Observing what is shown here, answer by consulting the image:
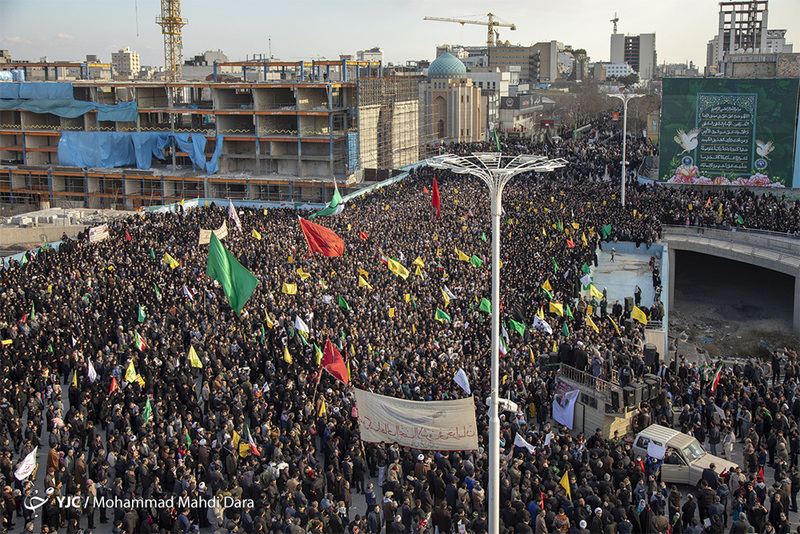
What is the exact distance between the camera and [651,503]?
39.9 ft

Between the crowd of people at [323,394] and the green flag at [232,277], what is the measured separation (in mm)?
1354

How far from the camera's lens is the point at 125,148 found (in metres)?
52.6

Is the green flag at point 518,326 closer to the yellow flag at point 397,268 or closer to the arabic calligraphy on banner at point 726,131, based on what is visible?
the yellow flag at point 397,268

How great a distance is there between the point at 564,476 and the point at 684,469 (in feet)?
9.72

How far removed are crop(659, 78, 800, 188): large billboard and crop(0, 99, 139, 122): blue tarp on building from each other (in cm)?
3315

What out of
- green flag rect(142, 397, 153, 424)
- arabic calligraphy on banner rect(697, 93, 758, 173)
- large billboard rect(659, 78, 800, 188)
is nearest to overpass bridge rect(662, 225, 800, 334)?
large billboard rect(659, 78, 800, 188)

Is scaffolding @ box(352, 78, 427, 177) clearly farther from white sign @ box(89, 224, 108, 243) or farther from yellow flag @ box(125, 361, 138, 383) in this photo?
yellow flag @ box(125, 361, 138, 383)

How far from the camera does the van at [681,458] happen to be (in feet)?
45.6

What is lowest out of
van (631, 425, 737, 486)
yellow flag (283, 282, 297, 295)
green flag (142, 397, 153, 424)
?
van (631, 425, 737, 486)

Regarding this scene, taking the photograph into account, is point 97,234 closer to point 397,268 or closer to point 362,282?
point 362,282

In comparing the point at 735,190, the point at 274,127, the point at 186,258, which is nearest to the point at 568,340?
the point at 186,258

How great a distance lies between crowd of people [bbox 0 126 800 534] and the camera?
39.3ft

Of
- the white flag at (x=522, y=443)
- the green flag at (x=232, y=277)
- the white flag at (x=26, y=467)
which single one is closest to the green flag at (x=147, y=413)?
the white flag at (x=26, y=467)

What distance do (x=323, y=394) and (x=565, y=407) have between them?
15.5 feet
